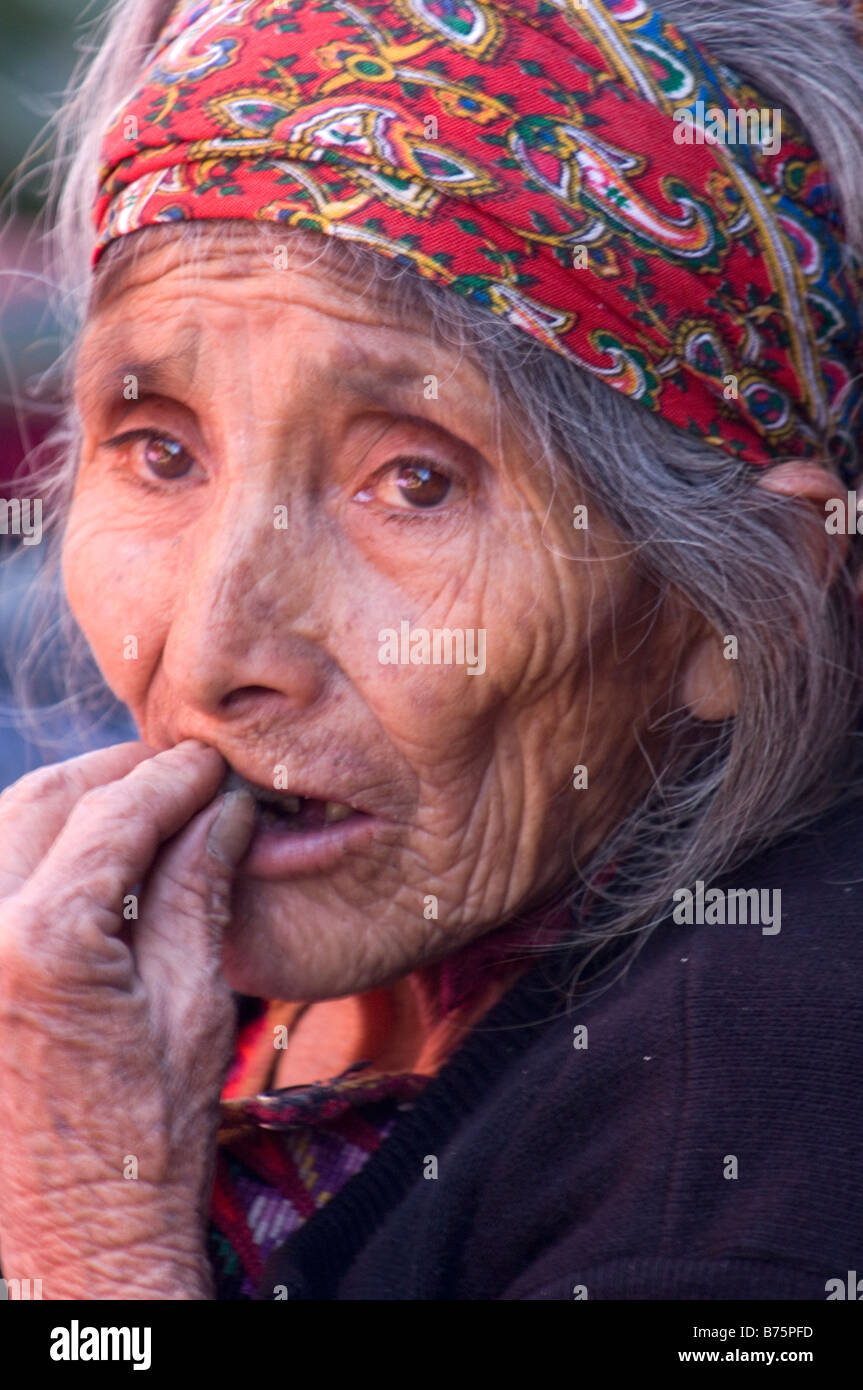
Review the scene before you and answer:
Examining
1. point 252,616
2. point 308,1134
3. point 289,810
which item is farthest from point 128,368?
point 308,1134

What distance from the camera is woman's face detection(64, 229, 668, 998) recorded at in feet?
6.45

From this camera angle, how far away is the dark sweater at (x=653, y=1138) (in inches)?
63.3

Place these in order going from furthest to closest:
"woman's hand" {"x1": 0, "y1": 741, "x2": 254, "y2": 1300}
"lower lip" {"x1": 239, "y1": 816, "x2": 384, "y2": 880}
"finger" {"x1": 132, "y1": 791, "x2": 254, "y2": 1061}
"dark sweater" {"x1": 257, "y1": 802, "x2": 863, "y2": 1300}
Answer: "lower lip" {"x1": 239, "y1": 816, "x2": 384, "y2": 880}
"finger" {"x1": 132, "y1": 791, "x2": 254, "y2": 1061}
"woman's hand" {"x1": 0, "y1": 741, "x2": 254, "y2": 1300}
"dark sweater" {"x1": 257, "y1": 802, "x2": 863, "y2": 1300}

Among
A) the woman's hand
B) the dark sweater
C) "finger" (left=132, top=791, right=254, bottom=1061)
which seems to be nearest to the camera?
the dark sweater

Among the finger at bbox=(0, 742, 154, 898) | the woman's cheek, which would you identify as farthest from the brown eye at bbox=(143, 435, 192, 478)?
the finger at bbox=(0, 742, 154, 898)

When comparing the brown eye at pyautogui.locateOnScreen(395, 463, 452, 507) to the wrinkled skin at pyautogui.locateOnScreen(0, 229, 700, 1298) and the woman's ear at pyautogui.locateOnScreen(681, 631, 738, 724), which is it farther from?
the woman's ear at pyautogui.locateOnScreen(681, 631, 738, 724)

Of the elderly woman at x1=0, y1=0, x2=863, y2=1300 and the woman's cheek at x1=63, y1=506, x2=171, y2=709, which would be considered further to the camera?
the woman's cheek at x1=63, y1=506, x2=171, y2=709

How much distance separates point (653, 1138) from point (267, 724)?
0.76m

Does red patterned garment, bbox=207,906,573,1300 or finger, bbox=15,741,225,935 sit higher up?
finger, bbox=15,741,225,935

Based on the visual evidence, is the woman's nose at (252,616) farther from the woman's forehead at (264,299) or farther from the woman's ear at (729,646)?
the woman's ear at (729,646)

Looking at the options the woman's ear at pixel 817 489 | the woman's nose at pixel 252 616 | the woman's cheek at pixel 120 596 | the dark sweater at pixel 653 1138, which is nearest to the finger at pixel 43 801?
the woman's cheek at pixel 120 596

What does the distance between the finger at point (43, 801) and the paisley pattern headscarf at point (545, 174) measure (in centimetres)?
79

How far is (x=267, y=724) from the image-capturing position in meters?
2.02
